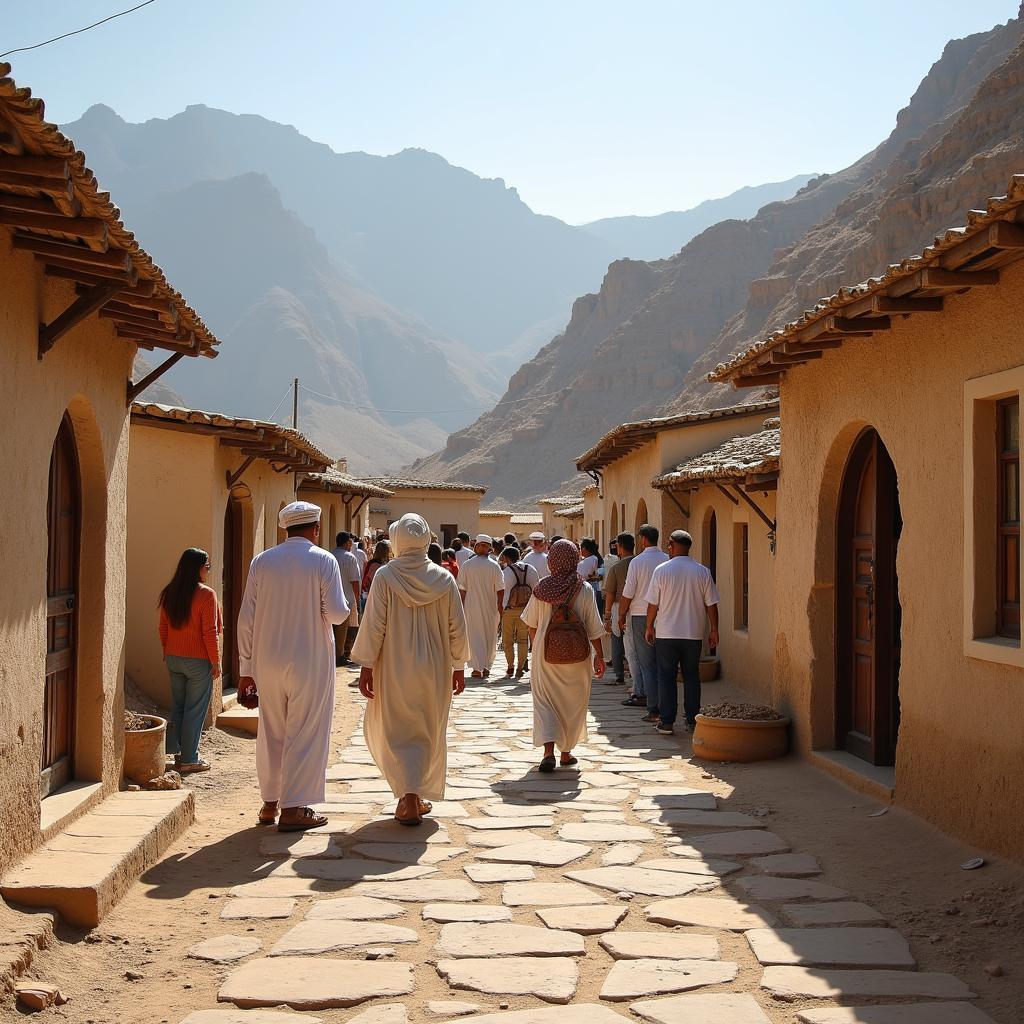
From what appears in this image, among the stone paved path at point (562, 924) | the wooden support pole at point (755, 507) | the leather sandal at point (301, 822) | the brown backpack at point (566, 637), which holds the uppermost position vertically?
the wooden support pole at point (755, 507)

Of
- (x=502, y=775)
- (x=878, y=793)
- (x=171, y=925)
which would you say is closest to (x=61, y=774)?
(x=171, y=925)

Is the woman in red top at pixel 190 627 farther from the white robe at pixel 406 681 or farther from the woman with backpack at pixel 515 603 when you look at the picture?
the woman with backpack at pixel 515 603

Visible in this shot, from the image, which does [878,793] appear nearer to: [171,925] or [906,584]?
[906,584]

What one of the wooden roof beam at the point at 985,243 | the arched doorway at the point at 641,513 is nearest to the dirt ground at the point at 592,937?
the wooden roof beam at the point at 985,243

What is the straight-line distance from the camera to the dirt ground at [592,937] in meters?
4.21

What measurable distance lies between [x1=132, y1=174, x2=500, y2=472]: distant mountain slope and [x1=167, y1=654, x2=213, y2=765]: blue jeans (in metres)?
110

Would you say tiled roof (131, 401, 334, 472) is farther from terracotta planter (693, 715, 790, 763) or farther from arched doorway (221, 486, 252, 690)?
terracotta planter (693, 715, 790, 763)

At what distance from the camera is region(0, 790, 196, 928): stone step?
15.8 feet

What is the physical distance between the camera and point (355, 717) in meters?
11.9

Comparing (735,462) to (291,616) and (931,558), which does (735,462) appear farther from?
(291,616)

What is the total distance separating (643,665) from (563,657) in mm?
3497

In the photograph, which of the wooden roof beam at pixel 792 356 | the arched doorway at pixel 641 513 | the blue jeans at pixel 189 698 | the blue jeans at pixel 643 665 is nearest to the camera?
the blue jeans at pixel 189 698

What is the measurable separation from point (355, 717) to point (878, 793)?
6158 mm

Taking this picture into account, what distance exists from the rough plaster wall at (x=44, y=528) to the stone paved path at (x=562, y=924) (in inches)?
45.8
